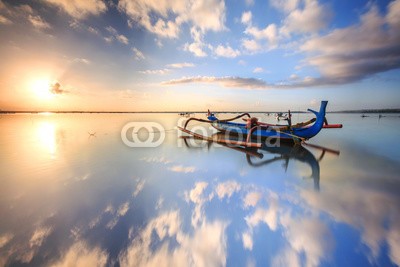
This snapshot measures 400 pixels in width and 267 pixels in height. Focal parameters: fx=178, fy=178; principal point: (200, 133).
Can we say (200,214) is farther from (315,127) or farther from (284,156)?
(315,127)

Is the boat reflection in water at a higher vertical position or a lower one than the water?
lower

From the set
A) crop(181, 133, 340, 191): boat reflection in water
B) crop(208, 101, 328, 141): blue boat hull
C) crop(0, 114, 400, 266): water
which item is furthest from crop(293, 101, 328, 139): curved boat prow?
crop(0, 114, 400, 266): water

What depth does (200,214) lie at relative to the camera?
494 centimetres

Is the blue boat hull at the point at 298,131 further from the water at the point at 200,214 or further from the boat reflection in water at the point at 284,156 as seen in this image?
the water at the point at 200,214

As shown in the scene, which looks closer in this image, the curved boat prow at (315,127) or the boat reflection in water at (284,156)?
the boat reflection in water at (284,156)

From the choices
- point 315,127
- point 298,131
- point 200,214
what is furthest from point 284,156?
point 200,214

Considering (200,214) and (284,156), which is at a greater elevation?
(200,214)

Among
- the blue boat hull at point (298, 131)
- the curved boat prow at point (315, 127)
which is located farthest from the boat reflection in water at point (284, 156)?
the curved boat prow at point (315, 127)

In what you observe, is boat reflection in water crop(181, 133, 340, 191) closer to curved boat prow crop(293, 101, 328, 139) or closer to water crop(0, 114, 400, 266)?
water crop(0, 114, 400, 266)

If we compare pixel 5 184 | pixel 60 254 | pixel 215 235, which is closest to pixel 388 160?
pixel 215 235

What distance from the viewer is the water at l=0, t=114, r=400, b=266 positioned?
11.5 feet

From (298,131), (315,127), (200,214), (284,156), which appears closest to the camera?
(200,214)

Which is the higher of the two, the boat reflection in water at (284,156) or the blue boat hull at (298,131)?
the blue boat hull at (298,131)

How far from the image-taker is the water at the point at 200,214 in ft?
11.5
